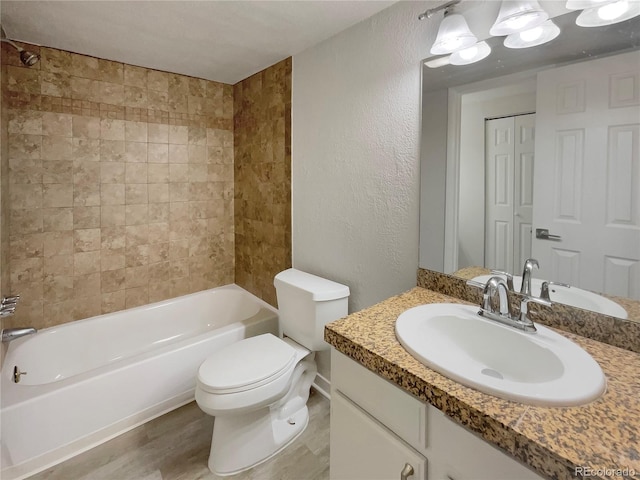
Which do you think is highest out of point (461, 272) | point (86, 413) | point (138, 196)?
point (138, 196)

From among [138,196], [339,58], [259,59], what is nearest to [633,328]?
[339,58]

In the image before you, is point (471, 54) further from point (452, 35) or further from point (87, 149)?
point (87, 149)

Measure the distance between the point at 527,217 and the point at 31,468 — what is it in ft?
8.05

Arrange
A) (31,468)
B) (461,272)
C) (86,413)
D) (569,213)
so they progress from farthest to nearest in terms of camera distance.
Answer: (86,413)
(31,468)
(461,272)
(569,213)

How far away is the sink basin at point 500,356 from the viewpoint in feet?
2.36

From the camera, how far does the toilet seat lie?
1.48 m

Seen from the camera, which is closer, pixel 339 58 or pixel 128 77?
pixel 339 58

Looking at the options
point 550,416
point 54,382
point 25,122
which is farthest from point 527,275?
point 25,122

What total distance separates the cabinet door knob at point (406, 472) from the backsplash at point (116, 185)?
5.34 ft

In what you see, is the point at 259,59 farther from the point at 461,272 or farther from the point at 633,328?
the point at 633,328

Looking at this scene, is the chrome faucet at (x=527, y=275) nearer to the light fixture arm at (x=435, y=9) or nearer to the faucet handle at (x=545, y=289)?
the faucet handle at (x=545, y=289)

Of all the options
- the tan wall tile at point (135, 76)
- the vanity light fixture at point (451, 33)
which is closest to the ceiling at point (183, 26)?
the tan wall tile at point (135, 76)

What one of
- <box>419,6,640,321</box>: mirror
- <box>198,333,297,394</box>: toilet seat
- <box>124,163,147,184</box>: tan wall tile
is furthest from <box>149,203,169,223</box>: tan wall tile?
<box>419,6,640,321</box>: mirror

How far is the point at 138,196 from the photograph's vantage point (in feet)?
8.04
